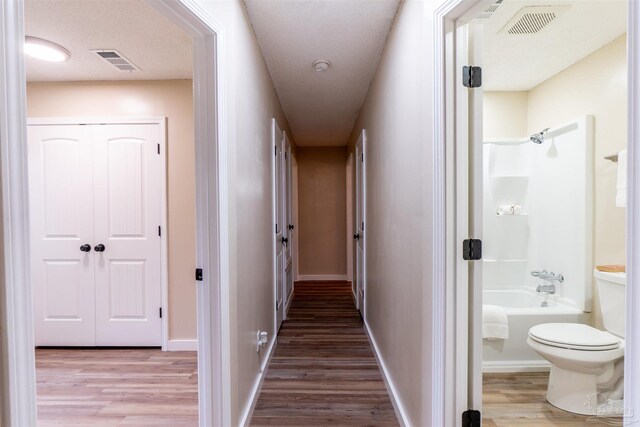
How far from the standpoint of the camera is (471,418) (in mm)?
1223

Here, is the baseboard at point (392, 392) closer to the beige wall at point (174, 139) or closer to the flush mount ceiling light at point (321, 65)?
the beige wall at point (174, 139)

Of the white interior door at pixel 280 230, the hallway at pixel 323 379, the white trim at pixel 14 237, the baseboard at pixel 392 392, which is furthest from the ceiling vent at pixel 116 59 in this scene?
the baseboard at pixel 392 392

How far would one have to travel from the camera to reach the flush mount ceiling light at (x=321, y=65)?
244 centimetres

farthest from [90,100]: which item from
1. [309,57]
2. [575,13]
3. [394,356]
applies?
[575,13]

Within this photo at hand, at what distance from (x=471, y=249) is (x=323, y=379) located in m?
1.62

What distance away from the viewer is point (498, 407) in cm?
196

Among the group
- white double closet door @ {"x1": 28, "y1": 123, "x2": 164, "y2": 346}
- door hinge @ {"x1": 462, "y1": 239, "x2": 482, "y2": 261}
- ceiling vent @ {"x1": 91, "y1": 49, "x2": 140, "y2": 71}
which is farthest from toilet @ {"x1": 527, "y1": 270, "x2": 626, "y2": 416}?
ceiling vent @ {"x1": 91, "y1": 49, "x2": 140, "y2": 71}

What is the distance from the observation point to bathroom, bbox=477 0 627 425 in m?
1.91

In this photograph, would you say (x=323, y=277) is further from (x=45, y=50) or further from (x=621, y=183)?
(x=45, y=50)

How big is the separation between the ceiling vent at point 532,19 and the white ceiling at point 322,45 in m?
0.80

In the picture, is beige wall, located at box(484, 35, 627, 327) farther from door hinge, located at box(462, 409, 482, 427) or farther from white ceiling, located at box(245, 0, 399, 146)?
door hinge, located at box(462, 409, 482, 427)

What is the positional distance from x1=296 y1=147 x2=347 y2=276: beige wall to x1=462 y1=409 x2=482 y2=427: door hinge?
4482 mm

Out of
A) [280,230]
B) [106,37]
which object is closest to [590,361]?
[280,230]

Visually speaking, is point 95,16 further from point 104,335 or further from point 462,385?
point 462,385
